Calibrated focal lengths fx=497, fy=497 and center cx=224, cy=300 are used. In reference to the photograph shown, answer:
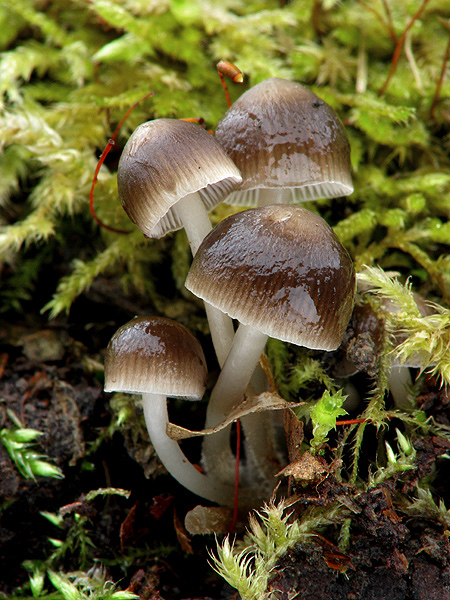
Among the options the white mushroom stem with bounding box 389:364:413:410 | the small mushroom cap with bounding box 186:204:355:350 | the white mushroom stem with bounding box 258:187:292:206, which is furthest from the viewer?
the white mushroom stem with bounding box 258:187:292:206

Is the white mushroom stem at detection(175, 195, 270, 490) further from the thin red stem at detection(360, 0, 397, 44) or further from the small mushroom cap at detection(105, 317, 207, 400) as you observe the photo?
the thin red stem at detection(360, 0, 397, 44)

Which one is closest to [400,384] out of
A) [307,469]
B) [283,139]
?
[307,469]

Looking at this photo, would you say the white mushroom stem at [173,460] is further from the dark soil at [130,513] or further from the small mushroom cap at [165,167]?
the small mushroom cap at [165,167]

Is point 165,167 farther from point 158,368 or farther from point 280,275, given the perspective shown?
point 158,368

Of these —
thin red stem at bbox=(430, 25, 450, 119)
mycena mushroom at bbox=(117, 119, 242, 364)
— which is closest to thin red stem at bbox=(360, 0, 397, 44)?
thin red stem at bbox=(430, 25, 450, 119)

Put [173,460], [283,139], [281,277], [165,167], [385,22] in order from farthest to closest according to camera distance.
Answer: [385,22] < [173,460] < [283,139] < [165,167] < [281,277]

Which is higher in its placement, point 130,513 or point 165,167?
Result: point 165,167

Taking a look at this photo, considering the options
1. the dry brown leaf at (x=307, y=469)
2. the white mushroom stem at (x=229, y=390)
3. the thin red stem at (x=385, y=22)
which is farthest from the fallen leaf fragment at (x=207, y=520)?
the thin red stem at (x=385, y=22)
